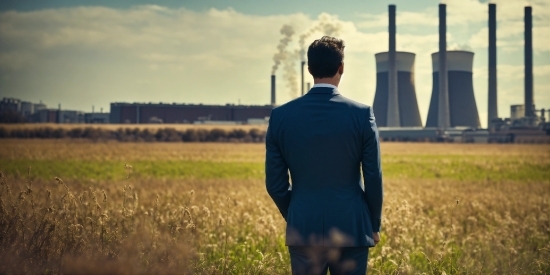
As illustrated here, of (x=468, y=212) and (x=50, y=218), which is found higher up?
(x=50, y=218)

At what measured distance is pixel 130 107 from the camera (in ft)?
Result: 286

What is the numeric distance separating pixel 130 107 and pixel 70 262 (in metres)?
87.6

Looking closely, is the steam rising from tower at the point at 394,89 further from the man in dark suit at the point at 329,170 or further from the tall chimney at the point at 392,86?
the man in dark suit at the point at 329,170

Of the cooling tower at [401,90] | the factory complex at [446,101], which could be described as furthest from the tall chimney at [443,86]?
the cooling tower at [401,90]

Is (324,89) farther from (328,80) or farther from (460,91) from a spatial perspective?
(460,91)

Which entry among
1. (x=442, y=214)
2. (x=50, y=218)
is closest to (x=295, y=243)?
(x=50, y=218)

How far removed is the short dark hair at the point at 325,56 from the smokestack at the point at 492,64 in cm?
7468

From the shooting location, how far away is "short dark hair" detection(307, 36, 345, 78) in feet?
10.4

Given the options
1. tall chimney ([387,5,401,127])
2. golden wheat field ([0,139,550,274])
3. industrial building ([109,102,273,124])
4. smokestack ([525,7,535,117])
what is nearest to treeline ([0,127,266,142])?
tall chimney ([387,5,401,127])

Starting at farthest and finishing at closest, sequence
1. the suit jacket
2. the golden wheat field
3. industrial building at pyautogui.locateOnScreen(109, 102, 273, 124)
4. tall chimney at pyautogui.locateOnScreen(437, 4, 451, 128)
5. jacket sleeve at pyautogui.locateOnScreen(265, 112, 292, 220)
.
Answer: industrial building at pyautogui.locateOnScreen(109, 102, 273, 124)
tall chimney at pyautogui.locateOnScreen(437, 4, 451, 128)
the golden wheat field
jacket sleeve at pyautogui.locateOnScreen(265, 112, 292, 220)
the suit jacket

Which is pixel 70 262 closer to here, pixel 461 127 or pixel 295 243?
pixel 295 243

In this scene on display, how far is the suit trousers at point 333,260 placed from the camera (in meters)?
3.19

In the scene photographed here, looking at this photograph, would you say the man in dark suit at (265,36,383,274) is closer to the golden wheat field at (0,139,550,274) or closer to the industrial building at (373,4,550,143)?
the golden wheat field at (0,139,550,274)

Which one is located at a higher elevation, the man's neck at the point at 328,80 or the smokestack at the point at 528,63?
the smokestack at the point at 528,63
